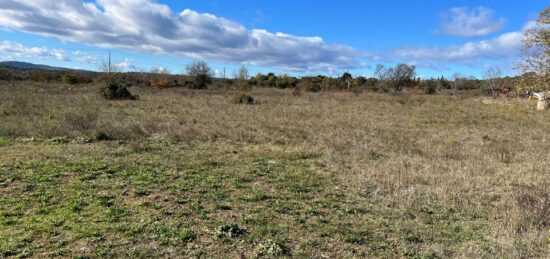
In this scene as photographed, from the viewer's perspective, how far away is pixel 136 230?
447 cm

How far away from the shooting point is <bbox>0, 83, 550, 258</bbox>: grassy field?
4250 millimetres

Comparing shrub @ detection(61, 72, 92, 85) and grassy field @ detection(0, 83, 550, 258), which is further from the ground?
shrub @ detection(61, 72, 92, 85)

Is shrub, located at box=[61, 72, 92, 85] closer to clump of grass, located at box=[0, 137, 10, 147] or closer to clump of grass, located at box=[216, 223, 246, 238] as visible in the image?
clump of grass, located at box=[0, 137, 10, 147]

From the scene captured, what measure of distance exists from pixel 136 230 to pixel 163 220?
0.42 meters

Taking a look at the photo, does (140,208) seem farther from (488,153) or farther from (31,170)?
(488,153)

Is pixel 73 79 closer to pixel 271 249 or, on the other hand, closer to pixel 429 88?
pixel 429 88

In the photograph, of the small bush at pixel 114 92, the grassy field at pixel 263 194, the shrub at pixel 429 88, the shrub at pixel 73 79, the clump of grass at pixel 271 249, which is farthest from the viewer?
the shrub at pixel 73 79

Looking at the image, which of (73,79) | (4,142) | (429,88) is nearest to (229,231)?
(4,142)

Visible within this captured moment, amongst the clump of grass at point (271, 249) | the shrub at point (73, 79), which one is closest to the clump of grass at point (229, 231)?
the clump of grass at point (271, 249)

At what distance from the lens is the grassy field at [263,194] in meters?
4.25

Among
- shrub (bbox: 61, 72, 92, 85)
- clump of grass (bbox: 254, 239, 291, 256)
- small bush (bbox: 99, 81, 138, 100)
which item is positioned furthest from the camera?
shrub (bbox: 61, 72, 92, 85)

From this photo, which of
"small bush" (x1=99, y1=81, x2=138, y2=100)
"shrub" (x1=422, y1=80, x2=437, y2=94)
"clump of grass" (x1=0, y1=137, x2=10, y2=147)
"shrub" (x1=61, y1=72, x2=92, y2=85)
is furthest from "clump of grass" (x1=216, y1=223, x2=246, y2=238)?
"shrub" (x1=61, y1=72, x2=92, y2=85)

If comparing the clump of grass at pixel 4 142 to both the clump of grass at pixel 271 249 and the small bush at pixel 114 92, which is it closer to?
the clump of grass at pixel 271 249

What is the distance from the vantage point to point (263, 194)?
242 inches
